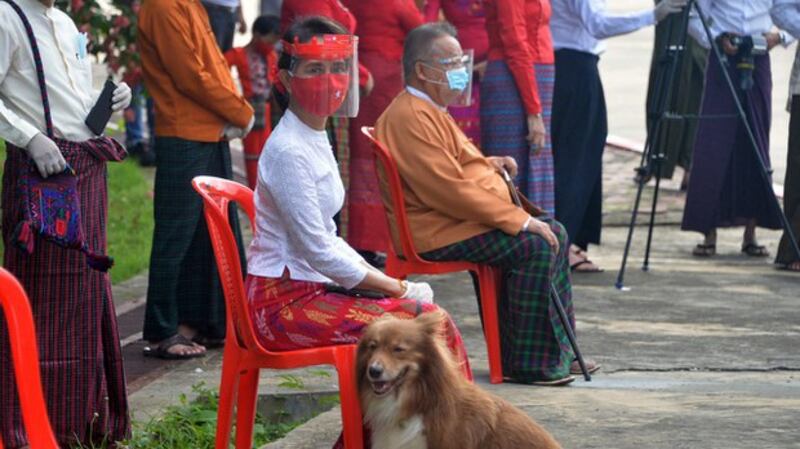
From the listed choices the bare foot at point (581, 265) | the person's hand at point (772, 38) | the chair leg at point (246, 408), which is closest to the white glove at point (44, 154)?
the chair leg at point (246, 408)

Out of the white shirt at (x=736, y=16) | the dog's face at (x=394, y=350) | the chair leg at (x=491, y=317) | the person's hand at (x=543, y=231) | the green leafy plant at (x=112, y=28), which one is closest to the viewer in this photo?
the dog's face at (x=394, y=350)

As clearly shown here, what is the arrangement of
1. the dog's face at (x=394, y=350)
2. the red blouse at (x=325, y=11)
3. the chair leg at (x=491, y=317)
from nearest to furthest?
the dog's face at (x=394, y=350) → the chair leg at (x=491, y=317) → the red blouse at (x=325, y=11)

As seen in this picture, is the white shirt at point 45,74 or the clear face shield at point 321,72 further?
the white shirt at point 45,74

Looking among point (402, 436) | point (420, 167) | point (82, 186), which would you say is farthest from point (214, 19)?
point (402, 436)

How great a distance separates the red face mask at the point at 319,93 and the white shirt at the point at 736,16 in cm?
456

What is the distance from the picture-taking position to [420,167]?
20.7 ft

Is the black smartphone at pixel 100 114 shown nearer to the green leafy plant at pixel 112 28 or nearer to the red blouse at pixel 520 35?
the green leafy plant at pixel 112 28

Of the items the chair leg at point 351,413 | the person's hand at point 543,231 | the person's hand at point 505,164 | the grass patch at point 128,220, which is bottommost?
the grass patch at point 128,220

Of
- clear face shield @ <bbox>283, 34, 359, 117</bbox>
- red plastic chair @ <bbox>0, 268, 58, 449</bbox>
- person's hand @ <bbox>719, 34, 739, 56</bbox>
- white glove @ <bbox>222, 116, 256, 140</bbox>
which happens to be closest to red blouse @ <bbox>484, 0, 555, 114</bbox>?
person's hand @ <bbox>719, 34, 739, 56</bbox>

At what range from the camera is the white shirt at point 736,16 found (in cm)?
A: 923

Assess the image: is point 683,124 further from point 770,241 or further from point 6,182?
point 6,182

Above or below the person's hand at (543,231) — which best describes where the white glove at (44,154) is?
above

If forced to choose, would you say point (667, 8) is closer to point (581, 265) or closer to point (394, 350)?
point (581, 265)

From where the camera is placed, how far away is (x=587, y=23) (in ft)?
28.6
